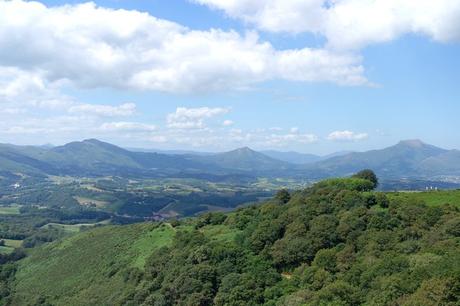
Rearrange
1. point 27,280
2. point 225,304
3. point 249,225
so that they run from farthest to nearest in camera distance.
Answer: point 27,280, point 249,225, point 225,304

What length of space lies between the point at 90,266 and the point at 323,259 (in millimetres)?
58585

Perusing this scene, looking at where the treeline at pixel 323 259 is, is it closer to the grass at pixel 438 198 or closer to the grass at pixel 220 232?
the grass at pixel 220 232

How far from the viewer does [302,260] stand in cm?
5862

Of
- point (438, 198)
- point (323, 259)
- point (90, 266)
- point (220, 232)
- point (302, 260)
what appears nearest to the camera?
point (323, 259)

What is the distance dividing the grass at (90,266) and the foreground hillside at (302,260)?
1.31 ft

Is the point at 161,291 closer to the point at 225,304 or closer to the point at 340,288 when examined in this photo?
the point at 225,304

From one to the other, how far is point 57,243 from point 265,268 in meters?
86.2

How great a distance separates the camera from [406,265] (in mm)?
44719

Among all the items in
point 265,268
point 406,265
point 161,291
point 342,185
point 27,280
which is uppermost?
point 342,185

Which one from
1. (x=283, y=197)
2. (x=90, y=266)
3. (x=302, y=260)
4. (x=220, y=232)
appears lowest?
(x=90, y=266)

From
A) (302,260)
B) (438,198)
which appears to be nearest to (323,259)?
(302,260)

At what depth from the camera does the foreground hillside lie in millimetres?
42969

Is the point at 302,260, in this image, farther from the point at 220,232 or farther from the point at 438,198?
the point at 438,198

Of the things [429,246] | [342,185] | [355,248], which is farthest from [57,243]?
[429,246]
